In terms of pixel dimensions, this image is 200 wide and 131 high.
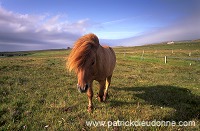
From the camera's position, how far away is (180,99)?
9539 millimetres

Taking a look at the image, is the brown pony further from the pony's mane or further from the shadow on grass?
the shadow on grass

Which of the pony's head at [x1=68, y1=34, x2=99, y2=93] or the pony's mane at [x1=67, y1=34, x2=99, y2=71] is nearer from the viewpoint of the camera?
the pony's head at [x1=68, y1=34, x2=99, y2=93]

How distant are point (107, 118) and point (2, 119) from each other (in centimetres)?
360

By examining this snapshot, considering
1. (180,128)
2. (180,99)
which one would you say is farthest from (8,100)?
(180,99)

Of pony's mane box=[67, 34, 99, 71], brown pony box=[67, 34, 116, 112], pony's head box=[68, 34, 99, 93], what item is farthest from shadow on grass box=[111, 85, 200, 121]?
pony's mane box=[67, 34, 99, 71]

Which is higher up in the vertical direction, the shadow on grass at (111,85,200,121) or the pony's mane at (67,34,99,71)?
the pony's mane at (67,34,99,71)

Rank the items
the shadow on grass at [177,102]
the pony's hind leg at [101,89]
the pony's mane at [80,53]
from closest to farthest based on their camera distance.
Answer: the pony's mane at [80,53] < the shadow on grass at [177,102] < the pony's hind leg at [101,89]

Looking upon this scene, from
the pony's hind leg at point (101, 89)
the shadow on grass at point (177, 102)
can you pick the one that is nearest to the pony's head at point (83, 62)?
the pony's hind leg at point (101, 89)

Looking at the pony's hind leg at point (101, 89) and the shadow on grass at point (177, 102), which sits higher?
the pony's hind leg at point (101, 89)

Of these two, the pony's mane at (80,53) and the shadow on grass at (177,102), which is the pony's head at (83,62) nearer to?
the pony's mane at (80,53)

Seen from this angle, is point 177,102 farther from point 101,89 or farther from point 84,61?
point 84,61

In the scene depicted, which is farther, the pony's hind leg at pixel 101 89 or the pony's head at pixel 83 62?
the pony's hind leg at pixel 101 89

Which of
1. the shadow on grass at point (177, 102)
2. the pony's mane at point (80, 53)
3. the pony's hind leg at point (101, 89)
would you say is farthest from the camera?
the pony's hind leg at point (101, 89)

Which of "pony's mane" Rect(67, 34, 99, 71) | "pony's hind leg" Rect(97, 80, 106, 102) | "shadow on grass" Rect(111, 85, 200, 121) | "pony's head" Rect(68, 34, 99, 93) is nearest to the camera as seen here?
"pony's head" Rect(68, 34, 99, 93)
